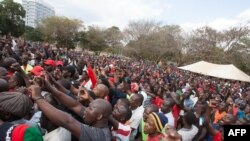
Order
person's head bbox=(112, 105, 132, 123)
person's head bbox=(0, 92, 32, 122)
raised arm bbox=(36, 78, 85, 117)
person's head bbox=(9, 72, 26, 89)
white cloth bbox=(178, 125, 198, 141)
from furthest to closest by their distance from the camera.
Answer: white cloth bbox=(178, 125, 198, 141) → person's head bbox=(9, 72, 26, 89) → person's head bbox=(112, 105, 132, 123) → raised arm bbox=(36, 78, 85, 117) → person's head bbox=(0, 92, 32, 122)

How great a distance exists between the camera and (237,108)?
8.34 meters

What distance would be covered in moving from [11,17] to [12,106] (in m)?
45.0

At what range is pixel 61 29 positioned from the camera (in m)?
61.5

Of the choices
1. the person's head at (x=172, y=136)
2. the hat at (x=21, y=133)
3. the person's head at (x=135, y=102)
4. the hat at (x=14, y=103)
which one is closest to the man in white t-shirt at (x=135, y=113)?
the person's head at (x=135, y=102)

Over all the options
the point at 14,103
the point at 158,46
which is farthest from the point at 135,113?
the point at 158,46

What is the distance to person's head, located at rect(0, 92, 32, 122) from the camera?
2.33 m

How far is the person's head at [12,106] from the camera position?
2330mm

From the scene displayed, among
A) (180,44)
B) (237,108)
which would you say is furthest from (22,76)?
(180,44)

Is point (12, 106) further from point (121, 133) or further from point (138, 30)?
point (138, 30)

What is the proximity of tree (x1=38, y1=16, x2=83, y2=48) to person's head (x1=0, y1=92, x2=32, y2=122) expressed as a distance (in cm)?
5650

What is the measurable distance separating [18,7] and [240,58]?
1156 inches

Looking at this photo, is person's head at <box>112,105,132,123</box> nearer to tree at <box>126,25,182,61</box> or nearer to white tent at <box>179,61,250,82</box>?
white tent at <box>179,61,250,82</box>

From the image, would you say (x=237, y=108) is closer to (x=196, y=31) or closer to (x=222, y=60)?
(x=222, y=60)

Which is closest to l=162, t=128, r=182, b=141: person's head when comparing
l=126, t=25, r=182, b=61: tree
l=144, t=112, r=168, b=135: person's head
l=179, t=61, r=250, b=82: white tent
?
l=144, t=112, r=168, b=135: person's head
